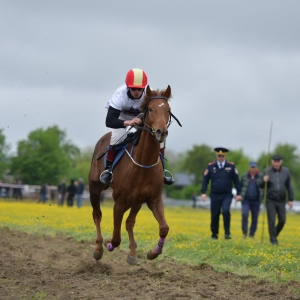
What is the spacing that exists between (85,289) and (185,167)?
4593 inches

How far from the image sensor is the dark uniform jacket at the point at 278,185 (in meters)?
17.5

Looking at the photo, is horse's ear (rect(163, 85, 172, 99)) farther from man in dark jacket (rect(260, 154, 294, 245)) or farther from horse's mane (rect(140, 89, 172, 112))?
man in dark jacket (rect(260, 154, 294, 245))

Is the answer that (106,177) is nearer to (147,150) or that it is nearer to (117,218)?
(117,218)

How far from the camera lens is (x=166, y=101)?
33.0 feet

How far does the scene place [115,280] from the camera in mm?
10453

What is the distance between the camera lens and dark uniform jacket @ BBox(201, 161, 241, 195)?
17.8 metres

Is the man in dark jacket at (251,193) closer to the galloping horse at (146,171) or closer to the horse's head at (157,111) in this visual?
the galloping horse at (146,171)

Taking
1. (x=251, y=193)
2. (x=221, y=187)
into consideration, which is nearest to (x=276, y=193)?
(x=221, y=187)

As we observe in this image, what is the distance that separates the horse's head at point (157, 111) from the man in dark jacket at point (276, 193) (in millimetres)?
7912

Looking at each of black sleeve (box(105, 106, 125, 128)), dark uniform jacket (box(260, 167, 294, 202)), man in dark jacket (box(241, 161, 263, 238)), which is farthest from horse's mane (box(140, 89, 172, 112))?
man in dark jacket (box(241, 161, 263, 238))

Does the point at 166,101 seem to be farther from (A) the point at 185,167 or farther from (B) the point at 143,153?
(A) the point at 185,167

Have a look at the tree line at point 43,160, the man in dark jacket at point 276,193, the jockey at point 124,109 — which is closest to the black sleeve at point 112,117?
the jockey at point 124,109

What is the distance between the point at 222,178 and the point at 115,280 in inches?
311

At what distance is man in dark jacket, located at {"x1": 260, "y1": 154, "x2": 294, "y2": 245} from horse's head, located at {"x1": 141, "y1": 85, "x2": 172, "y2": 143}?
311 inches
